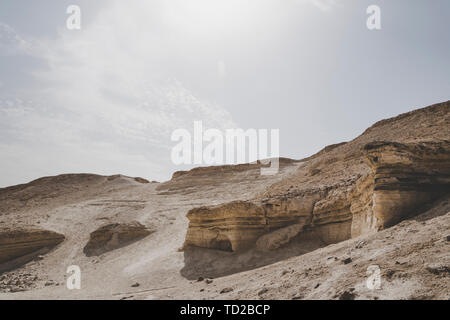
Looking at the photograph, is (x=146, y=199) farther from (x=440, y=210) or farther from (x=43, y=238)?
(x=440, y=210)

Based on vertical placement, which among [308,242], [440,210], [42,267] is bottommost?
[42,267]

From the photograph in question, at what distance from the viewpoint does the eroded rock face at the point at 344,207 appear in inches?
308

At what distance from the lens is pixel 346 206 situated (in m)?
10.9

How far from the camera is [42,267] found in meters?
15.6

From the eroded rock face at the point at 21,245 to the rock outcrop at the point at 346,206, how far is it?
10.5 metres

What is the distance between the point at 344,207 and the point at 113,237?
543 inches

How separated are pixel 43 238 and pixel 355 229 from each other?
703 inches
